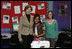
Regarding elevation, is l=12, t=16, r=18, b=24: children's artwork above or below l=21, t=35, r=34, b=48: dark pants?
above

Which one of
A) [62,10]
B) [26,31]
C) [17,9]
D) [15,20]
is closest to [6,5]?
[17,9]

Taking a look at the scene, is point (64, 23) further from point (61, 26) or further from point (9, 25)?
point (9, 25)

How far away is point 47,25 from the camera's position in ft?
7.38

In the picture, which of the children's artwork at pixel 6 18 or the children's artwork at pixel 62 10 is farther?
the children's artwork at pixel 62 10

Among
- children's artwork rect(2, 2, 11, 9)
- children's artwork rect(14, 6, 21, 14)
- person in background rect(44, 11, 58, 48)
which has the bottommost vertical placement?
person in background rect(44, 11, 58, 48)

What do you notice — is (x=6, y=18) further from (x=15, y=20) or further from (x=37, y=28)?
(x=37, y=28)

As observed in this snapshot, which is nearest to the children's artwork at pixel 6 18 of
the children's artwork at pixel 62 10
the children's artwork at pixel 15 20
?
the children's artwork at pixel 15 20

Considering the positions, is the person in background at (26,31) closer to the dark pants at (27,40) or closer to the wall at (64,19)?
the dark pants at (27,40)

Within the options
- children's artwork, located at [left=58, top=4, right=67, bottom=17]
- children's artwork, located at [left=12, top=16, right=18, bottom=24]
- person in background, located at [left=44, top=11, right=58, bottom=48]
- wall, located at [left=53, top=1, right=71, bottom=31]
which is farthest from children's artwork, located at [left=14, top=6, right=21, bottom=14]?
person in background, located at [left=44, top=11, right=58, bottom=48]

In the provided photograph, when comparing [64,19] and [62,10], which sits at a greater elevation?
[62,10]

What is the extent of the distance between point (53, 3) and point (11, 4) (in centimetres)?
154

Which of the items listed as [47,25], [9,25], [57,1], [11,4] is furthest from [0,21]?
[57,1]

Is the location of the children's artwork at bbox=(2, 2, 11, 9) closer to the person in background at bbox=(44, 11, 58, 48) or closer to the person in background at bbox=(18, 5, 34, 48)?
the person in background at bbox=(18, 5, 34, 48)

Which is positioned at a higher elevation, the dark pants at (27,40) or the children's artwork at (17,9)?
the children's artwork at (17,9)
